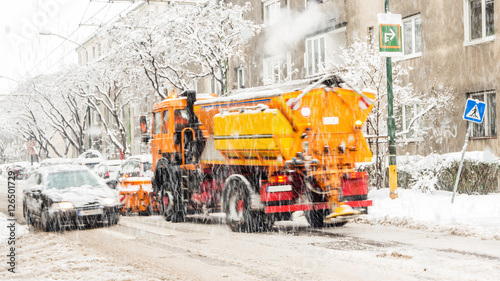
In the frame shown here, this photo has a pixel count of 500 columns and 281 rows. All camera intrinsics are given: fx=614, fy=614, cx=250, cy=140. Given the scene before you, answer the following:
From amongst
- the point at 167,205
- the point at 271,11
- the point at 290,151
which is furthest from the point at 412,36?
the point at 290,151

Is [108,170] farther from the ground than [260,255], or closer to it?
farther from the ground

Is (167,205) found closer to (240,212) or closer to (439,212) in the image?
(240,212)

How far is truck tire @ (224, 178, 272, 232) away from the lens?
38.8 ft

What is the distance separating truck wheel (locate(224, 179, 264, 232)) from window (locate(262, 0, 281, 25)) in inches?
728

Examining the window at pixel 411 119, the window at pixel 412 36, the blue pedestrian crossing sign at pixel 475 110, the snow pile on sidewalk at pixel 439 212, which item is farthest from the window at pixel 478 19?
the blue pedestrian crossing sign at pixel 475 110

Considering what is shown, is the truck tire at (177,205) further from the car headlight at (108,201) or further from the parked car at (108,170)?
the parked car at (108,170)

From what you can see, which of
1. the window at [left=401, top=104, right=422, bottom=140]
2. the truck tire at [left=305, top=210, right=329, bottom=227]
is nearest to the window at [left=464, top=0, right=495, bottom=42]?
the window at [left=401, top=104, right=422, bottom=140]

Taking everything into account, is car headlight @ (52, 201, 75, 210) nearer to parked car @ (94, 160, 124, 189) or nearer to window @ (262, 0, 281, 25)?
parked car @ (94, 160, 124, 189)

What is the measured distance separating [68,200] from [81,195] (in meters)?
0.39

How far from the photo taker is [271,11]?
30.3 meters

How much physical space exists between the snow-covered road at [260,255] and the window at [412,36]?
10.6 metres

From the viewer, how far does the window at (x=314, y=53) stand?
26359 mm

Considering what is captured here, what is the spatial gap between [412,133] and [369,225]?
943cm

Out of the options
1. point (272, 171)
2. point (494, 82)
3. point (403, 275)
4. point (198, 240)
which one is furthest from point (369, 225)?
point (494, 82)
